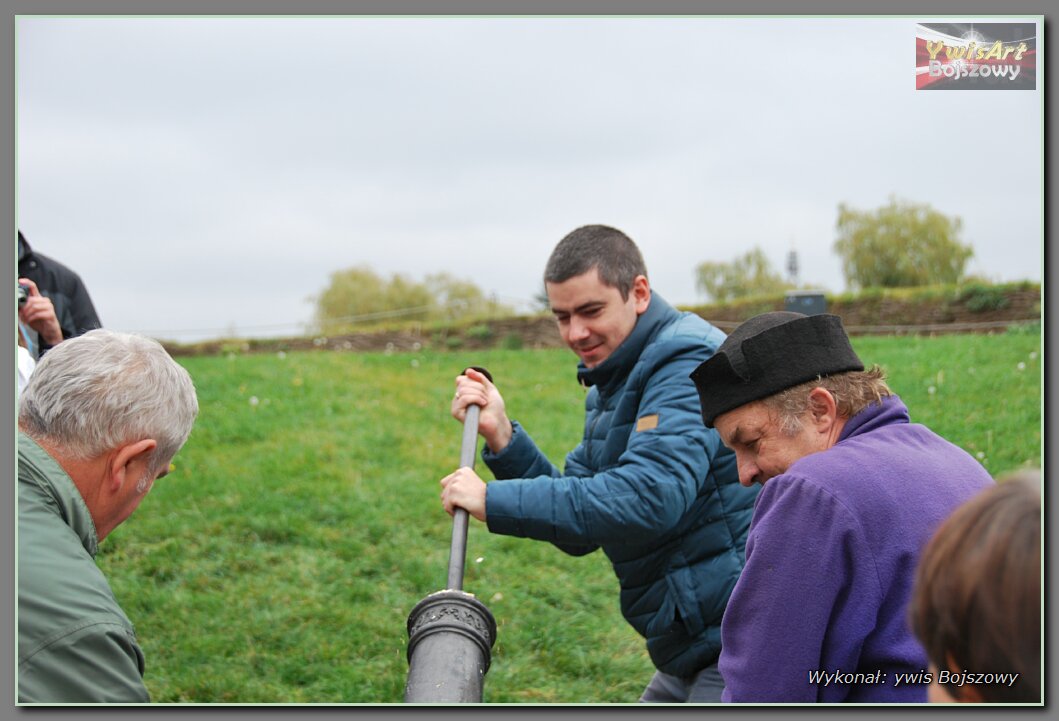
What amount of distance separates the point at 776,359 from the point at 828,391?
0.49 feet

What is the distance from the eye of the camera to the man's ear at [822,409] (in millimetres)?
2506

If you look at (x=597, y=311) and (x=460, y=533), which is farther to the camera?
(x=597, y=311)

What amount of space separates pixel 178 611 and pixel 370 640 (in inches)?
47.5

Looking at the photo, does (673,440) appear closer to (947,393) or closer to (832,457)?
(832,457)

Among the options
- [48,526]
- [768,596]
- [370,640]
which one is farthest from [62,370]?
[370,640]

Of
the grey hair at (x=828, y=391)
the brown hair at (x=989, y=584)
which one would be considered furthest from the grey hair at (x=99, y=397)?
the brown hair at (x=989, y=584)

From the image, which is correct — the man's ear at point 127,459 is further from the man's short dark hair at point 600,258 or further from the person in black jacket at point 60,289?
the person in black jacket at point 60,289

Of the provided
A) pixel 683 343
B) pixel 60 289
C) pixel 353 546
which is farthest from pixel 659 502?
pixel 353 546

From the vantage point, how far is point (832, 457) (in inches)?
89.4

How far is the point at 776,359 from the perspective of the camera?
252cm

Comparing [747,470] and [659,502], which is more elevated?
[747,470]

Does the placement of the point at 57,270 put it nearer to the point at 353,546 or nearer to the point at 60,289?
the point at 60,289

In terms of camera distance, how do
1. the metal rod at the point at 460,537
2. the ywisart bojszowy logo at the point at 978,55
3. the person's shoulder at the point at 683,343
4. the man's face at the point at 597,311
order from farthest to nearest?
the man's face at the point at 597,311 < the person's shoulder at the point at 683,343 < the metal rod at the point at 460,537 < the ywisart bojszowy logo at the point at 978,55

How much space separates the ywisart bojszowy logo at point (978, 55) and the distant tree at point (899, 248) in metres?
9.58
